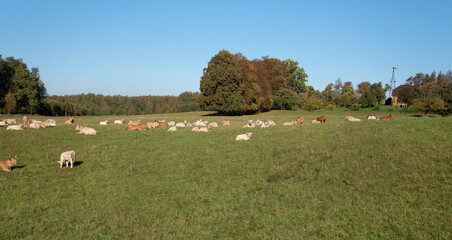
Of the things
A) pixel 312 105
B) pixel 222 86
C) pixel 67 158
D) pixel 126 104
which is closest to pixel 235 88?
pixel 222 86

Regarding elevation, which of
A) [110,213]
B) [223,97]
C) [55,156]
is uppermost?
[223,97]

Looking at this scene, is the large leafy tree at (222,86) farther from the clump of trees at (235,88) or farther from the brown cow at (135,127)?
the brown cow at (135,127)

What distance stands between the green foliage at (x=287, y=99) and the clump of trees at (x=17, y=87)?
54.4 m

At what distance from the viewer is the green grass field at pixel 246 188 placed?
8242mm

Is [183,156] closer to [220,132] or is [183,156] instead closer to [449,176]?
[220,132]

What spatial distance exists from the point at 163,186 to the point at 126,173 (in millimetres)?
2711

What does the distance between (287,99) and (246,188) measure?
61579mm

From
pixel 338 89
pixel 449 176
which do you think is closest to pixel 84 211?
pixel 449 176

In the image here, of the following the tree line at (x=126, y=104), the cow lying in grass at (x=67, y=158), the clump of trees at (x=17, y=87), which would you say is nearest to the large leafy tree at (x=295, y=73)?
the tree line at (x=126, y=104)

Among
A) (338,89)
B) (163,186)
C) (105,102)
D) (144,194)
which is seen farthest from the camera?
(105,102)

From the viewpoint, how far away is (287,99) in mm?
70562

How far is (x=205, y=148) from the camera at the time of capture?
57.3ft

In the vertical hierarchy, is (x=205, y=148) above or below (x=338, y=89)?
below

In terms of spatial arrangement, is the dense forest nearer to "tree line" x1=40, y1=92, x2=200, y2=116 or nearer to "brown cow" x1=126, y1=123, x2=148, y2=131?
"brown cow" x1=126, y1=123, x2=148, y2=131
